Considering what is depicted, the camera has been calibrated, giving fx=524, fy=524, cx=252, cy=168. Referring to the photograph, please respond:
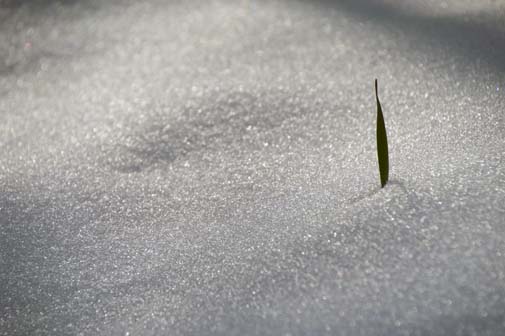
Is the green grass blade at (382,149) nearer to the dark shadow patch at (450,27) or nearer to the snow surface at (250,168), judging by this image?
the snow surface at (250,168)

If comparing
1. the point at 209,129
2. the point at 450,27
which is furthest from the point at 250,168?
the point at 450,27

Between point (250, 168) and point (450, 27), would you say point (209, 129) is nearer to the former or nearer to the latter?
point (250, 168)

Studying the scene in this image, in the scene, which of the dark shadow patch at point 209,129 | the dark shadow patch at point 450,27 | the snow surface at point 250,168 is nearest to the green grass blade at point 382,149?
the snow surface at point 250,168

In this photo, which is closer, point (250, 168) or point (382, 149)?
point (382, 149)

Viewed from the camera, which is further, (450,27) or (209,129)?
(450,27)

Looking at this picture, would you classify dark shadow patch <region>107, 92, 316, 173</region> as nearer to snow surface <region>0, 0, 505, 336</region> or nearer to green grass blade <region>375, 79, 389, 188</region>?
Result: snow surface <region>0, 0, 505, 336</region>

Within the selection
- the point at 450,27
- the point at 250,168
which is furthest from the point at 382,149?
the point at 450,27

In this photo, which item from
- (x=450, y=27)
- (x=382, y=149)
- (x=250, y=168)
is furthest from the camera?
(x=450, y=27)

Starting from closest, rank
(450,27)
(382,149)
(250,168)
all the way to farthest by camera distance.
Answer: (382,149) → (250,168) → (450,27)

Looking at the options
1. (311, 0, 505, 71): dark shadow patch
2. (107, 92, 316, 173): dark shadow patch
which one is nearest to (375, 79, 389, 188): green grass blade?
(107, 92, 316, 173): dark shadow patch

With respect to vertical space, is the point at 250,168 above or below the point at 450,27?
below
